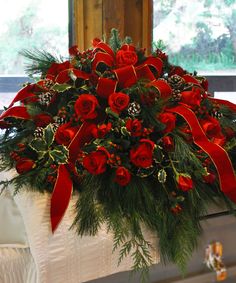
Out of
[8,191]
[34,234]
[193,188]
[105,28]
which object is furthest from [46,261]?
[105,28]

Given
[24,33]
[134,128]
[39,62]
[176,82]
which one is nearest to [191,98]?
[176,82]

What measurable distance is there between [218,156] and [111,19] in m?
1.24

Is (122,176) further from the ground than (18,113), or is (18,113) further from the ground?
(18,113)

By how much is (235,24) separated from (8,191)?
6.38 ft

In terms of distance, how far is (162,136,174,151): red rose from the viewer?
2.71 ft

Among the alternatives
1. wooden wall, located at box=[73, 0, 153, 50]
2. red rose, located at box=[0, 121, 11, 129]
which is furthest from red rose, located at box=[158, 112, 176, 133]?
wooden wall, located at box=[73, 0, 153, 50]

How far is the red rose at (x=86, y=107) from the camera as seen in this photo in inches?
32.5

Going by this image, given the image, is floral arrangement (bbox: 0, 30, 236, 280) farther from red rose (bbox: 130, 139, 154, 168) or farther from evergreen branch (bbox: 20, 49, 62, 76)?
evergreen branch (bbox: 20, 49, 62, 76)

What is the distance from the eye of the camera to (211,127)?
900 millimetres

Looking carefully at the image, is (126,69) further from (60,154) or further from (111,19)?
(111,19)

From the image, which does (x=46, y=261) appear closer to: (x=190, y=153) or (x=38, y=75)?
(x=190, y=153)

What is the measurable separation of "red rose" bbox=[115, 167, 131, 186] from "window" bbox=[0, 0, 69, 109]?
129cm

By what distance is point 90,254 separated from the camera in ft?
2.55

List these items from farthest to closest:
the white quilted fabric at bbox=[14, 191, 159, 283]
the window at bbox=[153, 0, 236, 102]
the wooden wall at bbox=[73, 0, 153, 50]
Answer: the window at bbox=[153, 0, 236, 102] → the wooden wall at bbox=[73, 0, 153, 50] → the white quilted fabric at bbox=[14, 191, 159, 283]
